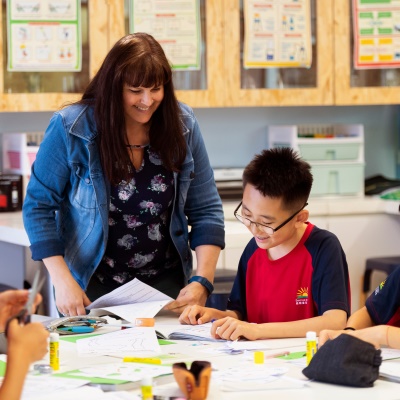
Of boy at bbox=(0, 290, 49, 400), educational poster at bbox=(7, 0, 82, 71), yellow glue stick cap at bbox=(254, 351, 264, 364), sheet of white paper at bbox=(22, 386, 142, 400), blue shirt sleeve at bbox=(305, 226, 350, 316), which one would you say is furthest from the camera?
educational poster at bbox=(7, 0, 82, 71)

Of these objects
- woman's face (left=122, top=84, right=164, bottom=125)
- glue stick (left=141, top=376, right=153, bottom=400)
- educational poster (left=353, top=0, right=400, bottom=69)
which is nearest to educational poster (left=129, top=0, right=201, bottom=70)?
educational poster (left=353, top=0, right=400, bottom=69)

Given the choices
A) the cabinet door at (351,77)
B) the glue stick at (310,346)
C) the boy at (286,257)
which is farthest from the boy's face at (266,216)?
the cabinet door at (351,77)

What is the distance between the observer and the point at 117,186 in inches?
93.3

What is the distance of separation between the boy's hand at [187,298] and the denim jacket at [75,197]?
0.12m

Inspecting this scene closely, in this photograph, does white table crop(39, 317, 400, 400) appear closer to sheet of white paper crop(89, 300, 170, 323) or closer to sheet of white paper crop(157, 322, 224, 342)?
sheet of white paper crop(157, 322, 224, 342)

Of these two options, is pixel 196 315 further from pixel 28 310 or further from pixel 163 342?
pixel 28 310

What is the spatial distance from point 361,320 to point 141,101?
2.56 feet

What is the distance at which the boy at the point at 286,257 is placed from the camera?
7.24 feet

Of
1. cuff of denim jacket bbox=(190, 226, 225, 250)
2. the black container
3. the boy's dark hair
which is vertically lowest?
cuff of denim jacket bbox=(190, 226, 225, 250)

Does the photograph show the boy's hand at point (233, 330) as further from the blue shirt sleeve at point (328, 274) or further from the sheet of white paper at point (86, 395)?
the sheet of white paper at point (86, 395)

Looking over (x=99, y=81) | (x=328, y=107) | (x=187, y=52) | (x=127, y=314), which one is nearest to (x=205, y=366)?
(x=127, y=314)

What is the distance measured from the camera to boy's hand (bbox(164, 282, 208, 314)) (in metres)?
2.35

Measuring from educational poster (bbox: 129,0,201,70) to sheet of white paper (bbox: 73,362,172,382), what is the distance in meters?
2.38

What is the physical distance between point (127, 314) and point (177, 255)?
294mm
